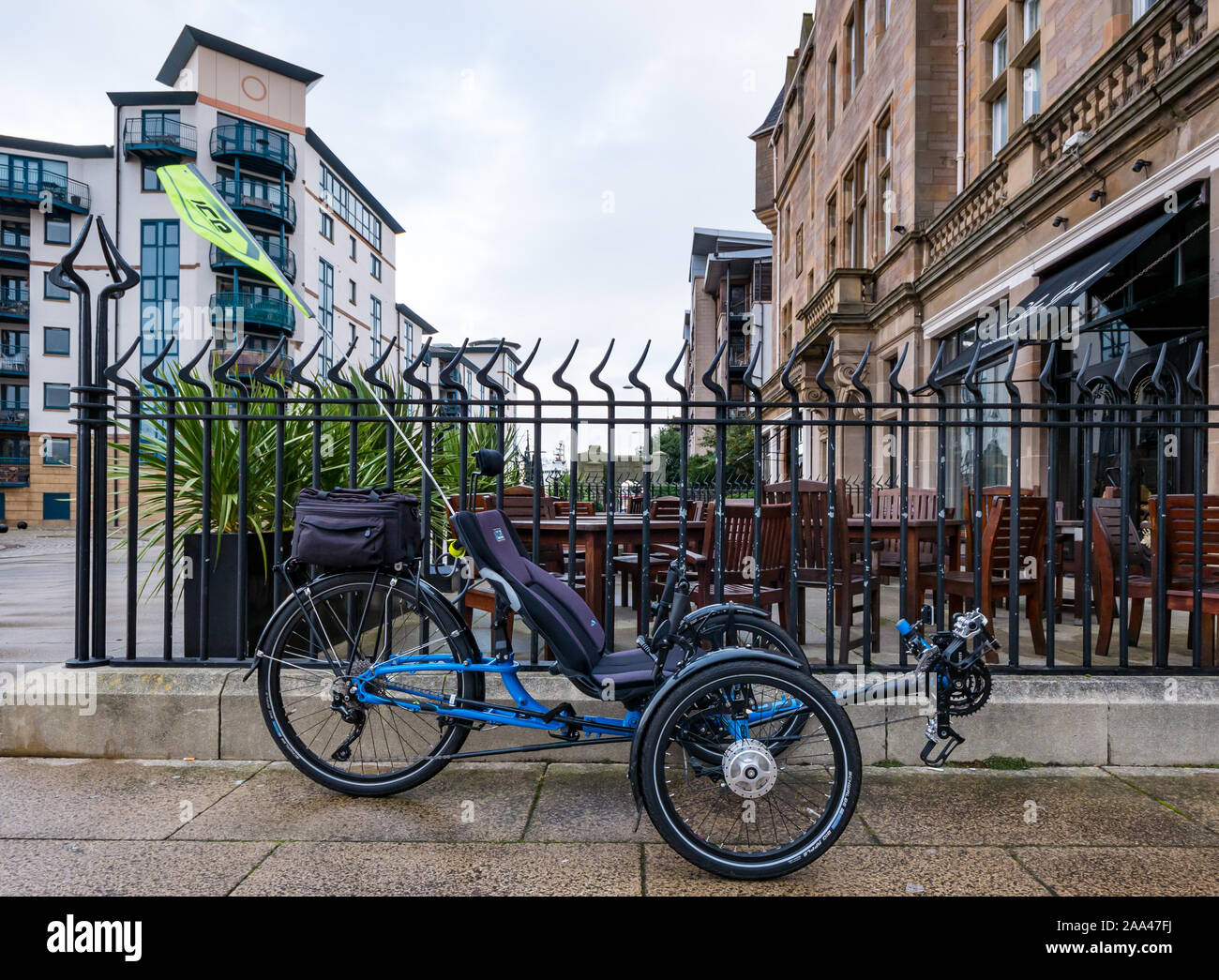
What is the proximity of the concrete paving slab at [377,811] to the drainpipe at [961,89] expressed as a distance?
1458 cm

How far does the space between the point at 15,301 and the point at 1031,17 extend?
56.2m

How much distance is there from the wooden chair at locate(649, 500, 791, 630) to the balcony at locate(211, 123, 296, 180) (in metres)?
45.1

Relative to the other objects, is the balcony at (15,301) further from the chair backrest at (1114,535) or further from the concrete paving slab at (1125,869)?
the concrete paving slab at (1125,869)

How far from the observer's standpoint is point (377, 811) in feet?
10.5

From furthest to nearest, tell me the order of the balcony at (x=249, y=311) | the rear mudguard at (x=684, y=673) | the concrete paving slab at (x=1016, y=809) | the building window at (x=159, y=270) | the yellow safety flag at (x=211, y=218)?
the building window at (x=159, y=270), the balcony at (x=249, y=311), the yellow safety flag at (x=211, y=218), the concrete paving slab at (x=1016, y=809), the rear mudguard at (x=684, y=673)

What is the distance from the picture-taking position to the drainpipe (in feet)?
48.3

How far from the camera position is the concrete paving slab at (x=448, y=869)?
2584 millimetres

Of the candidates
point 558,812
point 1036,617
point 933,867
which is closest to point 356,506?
point 558,812

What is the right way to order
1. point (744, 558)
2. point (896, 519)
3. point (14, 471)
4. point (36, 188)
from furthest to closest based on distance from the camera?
point (14, 471) → point (36, 188) → point (896, 519) → point (744, 558)

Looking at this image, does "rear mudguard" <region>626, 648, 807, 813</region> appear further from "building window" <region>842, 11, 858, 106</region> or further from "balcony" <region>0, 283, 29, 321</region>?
"balcony" <region>0, 283, 29, 321</region>

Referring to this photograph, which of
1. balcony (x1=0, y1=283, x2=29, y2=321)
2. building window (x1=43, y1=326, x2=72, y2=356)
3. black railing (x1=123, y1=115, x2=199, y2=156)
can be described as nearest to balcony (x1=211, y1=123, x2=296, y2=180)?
black railing (x1=123, y1=115, x2=199, y2=156)

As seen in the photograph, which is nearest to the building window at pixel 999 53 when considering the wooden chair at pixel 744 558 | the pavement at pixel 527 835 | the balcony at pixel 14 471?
the wooden chair at pixel 744 558

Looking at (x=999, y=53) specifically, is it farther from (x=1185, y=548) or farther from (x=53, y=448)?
(x=53, y=448)

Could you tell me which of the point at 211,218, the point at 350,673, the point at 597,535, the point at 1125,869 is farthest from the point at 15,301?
the point at 1125,869
